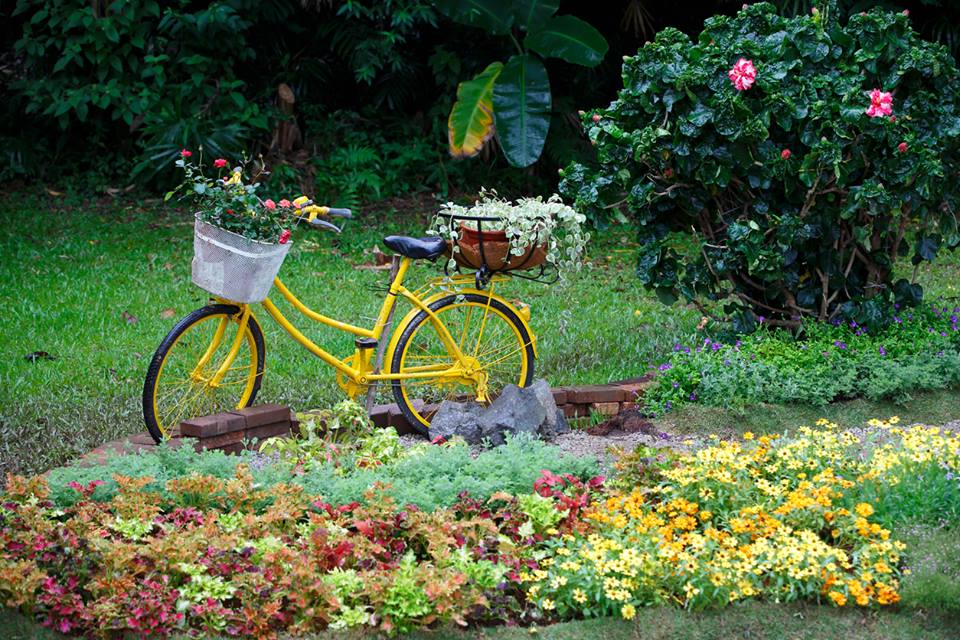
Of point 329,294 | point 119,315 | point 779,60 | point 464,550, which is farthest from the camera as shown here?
point 329,294

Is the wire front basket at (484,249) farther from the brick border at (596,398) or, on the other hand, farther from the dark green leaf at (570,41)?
the dark green leaf at (570,41)

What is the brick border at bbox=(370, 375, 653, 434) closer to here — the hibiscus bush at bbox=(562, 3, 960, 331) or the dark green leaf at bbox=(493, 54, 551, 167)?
the hibiscus bush at bbox=(562, 3, 960, 331)

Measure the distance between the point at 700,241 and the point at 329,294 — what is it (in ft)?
10.4

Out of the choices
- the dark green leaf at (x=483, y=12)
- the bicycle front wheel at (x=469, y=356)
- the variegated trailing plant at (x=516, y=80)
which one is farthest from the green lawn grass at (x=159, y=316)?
the dark green leaf at (x=483, y=12)

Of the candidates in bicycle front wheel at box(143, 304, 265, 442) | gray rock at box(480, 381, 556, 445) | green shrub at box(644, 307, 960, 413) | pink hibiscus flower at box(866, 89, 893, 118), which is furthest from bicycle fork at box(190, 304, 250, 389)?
pink hibiscus flower at box(866, 89, 893, 118)

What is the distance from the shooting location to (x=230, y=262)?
17.2ft

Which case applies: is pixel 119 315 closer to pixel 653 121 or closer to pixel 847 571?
pixel 653 121

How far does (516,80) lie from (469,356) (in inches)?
222

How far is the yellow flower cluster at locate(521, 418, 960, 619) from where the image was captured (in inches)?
150

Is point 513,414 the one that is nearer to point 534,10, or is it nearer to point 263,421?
point 263,421

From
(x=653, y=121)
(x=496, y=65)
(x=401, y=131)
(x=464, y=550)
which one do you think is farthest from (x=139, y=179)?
(x=464, y=550)

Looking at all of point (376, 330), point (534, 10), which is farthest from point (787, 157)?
point (534, 10)

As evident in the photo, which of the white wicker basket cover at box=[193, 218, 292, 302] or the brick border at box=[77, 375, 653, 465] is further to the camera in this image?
the brick border at box=[77, 375, 653, 465]

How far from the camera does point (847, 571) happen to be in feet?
13.1
